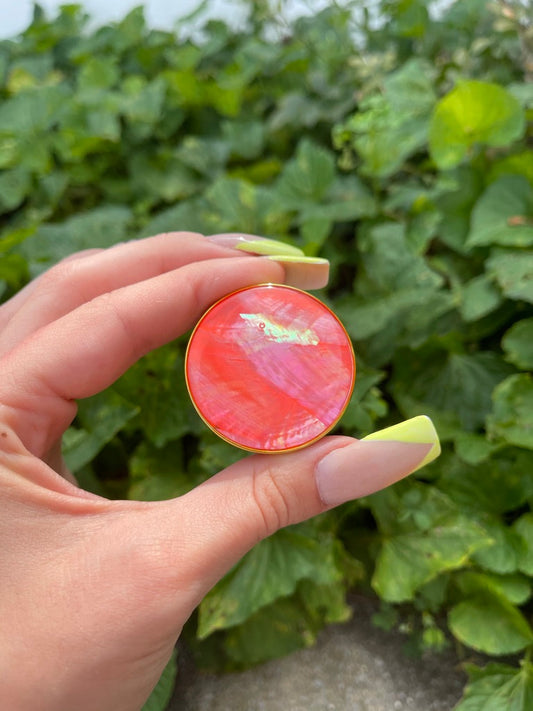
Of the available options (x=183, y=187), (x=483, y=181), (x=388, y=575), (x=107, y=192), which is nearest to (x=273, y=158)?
(x=183, y=187)

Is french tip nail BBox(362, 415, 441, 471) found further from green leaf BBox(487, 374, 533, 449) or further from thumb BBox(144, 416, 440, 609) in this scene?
green leaf BBox(487, 374, 533, 449)

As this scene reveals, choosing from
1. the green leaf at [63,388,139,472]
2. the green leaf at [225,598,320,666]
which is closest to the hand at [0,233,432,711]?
the green leaf at [63,388,139,472]

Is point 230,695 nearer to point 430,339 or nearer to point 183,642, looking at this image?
point 183,642

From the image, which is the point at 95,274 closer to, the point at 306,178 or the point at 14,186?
the point at 306,178

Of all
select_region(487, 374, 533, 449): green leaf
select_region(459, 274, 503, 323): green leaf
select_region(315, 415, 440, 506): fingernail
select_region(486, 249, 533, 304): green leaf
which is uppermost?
select_region(315, 415, 440, 506): fingernail

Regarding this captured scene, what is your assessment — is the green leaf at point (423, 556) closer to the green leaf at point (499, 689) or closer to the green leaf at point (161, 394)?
the green leaf at point (499, 689)
